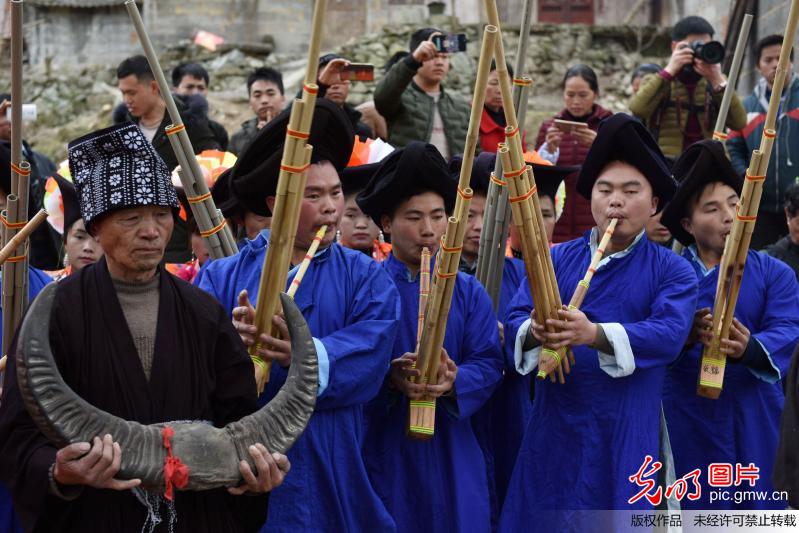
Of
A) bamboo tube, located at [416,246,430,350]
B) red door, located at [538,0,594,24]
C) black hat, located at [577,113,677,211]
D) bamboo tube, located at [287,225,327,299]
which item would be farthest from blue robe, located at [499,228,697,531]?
red door, located at [538,0,594,24]

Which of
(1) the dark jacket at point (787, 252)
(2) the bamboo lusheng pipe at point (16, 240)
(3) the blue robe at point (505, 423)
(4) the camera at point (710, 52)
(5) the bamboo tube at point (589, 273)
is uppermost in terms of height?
(4) the camera at point (710, 52)

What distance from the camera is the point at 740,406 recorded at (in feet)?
18.2

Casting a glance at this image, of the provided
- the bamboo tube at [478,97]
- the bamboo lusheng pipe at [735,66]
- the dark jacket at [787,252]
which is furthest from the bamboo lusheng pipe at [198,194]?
the dark jacket at [787,252]

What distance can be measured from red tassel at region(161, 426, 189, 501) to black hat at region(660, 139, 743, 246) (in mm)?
2840

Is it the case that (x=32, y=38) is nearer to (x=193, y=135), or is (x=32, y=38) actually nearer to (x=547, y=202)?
(x=193, y=135)

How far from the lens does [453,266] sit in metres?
4.80

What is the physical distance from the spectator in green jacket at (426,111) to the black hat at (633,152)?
99.9 inches

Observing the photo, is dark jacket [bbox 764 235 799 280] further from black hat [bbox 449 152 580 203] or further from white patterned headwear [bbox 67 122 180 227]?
white patterned headwear [bbox 67 122 180 227]

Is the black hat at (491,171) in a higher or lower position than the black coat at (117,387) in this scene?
higher

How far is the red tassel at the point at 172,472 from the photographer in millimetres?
3598

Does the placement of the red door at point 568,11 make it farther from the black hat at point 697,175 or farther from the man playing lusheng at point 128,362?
the man playing lusheng at point 128,362

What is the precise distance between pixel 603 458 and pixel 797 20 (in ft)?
6.26

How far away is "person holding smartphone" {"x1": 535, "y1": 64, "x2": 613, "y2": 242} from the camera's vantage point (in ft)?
25.1

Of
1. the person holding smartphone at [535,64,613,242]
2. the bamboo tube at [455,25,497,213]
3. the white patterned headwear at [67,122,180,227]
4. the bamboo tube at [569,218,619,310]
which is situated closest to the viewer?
the white patterned headwear at [67,122,180,227]
